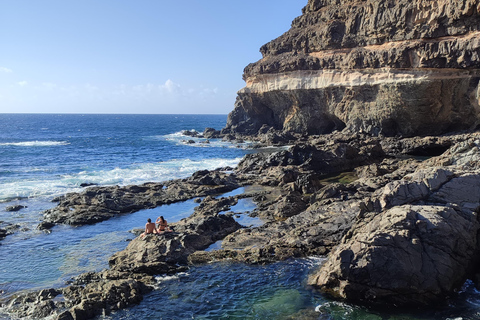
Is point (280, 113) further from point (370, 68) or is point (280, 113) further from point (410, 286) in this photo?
point (410, 286)

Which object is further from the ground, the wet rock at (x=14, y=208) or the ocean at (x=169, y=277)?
the wet rock at (x=14, y=208)

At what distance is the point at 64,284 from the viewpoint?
1538 centimetres

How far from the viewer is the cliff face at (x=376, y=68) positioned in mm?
42250

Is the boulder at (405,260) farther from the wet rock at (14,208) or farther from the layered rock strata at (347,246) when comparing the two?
the wet rock at (14,208)

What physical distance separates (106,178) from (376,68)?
115 feet

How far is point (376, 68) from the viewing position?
161 ft

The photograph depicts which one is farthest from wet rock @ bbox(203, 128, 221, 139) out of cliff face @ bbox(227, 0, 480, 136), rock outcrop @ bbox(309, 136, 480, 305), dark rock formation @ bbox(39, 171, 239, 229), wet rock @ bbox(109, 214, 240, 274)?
rock outcrop @ bbox(309, 136, 480, 305)

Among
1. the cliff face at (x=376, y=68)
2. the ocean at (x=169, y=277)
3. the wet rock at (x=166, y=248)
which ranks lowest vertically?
the ocean at (x=169, y=277)

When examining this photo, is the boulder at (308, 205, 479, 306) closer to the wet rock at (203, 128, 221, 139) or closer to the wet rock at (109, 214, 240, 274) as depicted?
the wet rock at (109, 214, 240, 274)

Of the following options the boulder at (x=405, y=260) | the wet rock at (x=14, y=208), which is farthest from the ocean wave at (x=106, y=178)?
the boulder at (x=405, y=260)

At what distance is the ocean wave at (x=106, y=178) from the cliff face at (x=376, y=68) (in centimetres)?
1886

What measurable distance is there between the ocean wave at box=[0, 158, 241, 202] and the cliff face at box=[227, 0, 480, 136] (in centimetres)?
1886

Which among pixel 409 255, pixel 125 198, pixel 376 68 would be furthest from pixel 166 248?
pixel 376 68

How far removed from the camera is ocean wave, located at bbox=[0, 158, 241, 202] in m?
33.3
